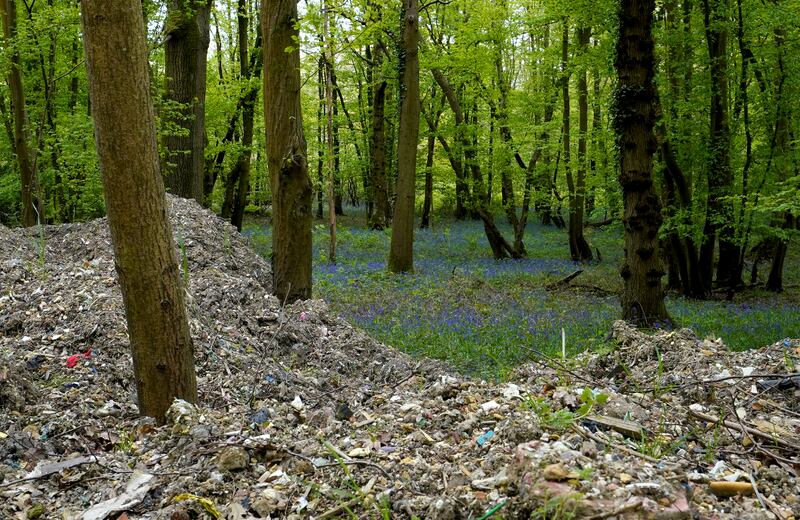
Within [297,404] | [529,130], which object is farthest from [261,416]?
[529,130]

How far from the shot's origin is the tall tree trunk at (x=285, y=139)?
6.98 metres

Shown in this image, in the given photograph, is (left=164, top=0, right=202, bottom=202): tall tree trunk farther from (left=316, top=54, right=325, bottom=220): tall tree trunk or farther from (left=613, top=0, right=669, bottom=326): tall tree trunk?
(left=613, top=0, right=669, bottom=326): tall tree trunk

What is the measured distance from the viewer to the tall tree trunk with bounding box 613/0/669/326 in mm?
7410

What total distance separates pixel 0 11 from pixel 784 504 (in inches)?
625

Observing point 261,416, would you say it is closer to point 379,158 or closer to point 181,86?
point 181,86

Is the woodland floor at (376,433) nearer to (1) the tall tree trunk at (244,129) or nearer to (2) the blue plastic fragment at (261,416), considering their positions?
(2) the blue plastic fragment at (261,416)

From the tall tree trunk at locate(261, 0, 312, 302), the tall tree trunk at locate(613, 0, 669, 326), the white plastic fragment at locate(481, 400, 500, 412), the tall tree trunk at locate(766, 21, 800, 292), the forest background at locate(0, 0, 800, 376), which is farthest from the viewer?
the tall tree trunk at locate(766, 21, 800, 292)

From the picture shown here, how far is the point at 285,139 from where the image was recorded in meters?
6.98


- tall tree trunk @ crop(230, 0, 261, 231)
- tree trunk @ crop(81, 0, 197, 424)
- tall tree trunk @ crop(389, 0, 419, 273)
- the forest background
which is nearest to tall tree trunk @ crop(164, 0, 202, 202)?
the forest background

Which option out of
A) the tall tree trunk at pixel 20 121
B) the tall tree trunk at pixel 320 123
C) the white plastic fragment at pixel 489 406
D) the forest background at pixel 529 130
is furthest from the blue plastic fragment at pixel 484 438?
the tall tree trunk at pixel 20 121

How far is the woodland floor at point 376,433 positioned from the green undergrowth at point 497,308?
824mm

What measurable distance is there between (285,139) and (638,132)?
4430mm

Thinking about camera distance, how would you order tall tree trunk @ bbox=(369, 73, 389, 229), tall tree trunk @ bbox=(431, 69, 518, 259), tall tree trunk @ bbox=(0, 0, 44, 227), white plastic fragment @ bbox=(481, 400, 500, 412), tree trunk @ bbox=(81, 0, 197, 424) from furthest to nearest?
tall tree trunk @ bbox=(369, 73, 389, 229) < tall tree trunk @ bbox=(431, 69, 518, 259) < tall tree trunk @ bbox=(0, 0, 44, 227) < white plastic fragment @ bbox=(481, 400, 500, 412) < tree trunk @ bbox=(81, 0, 197, 424)

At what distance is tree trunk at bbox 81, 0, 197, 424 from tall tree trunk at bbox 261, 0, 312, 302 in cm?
363
